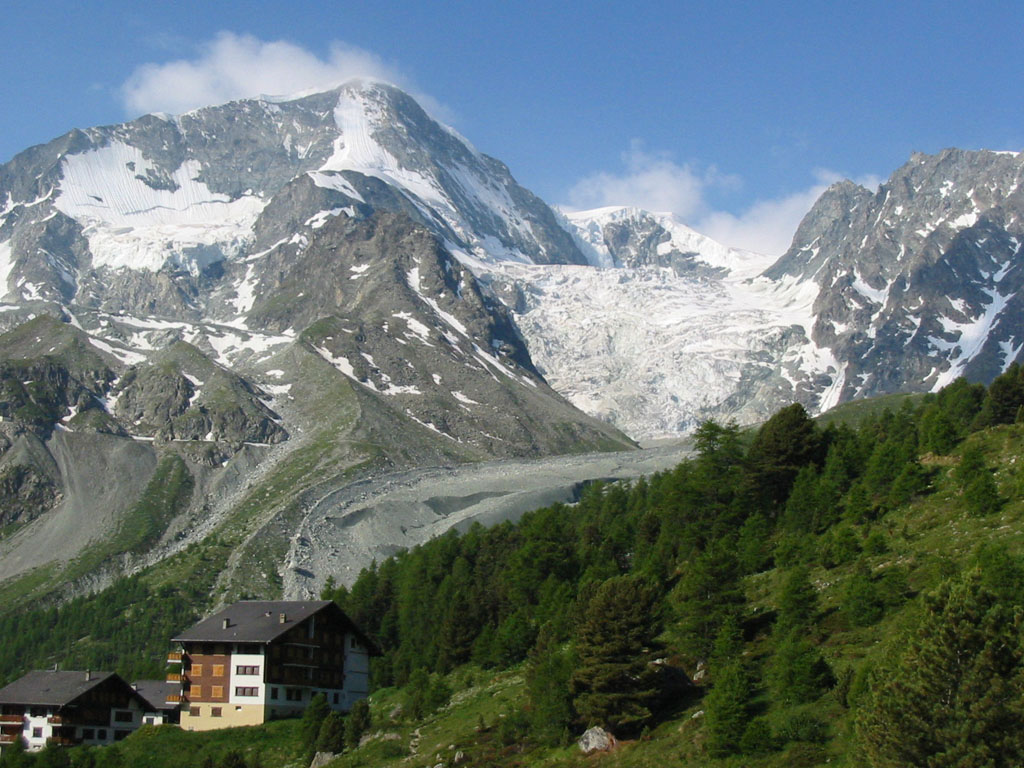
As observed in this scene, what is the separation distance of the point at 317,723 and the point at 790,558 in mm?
31687

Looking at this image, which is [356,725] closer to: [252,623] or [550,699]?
[550,699]

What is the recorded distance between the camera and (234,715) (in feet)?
280

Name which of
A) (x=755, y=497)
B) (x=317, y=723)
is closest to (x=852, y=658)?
(x=317, y=723)

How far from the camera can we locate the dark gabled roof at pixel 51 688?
89.8 m

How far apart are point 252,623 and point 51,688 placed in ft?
57.7

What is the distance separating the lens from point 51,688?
92625mm

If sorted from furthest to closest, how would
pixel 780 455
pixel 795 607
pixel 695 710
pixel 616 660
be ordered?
pixel 780 455 → pixel 795 607 → pixel 616 660 → pixel 695 710

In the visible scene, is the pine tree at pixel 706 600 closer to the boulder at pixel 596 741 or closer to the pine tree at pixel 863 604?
the pine tree at pixel 863 604

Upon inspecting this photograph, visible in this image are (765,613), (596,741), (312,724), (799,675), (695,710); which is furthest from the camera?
(312,724)

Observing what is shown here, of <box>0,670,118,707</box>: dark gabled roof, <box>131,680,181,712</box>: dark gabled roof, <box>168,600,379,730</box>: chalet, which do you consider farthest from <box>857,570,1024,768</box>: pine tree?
<box>0,670,118,707</box>: dark gabled roof

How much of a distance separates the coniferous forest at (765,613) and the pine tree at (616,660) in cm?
11

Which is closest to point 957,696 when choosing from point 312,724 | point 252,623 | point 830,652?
point 830,652

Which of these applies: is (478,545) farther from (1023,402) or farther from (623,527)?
(1023,402)

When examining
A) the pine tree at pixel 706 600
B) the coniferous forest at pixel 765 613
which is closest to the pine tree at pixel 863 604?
the coniferous forest at pixel 765 613
